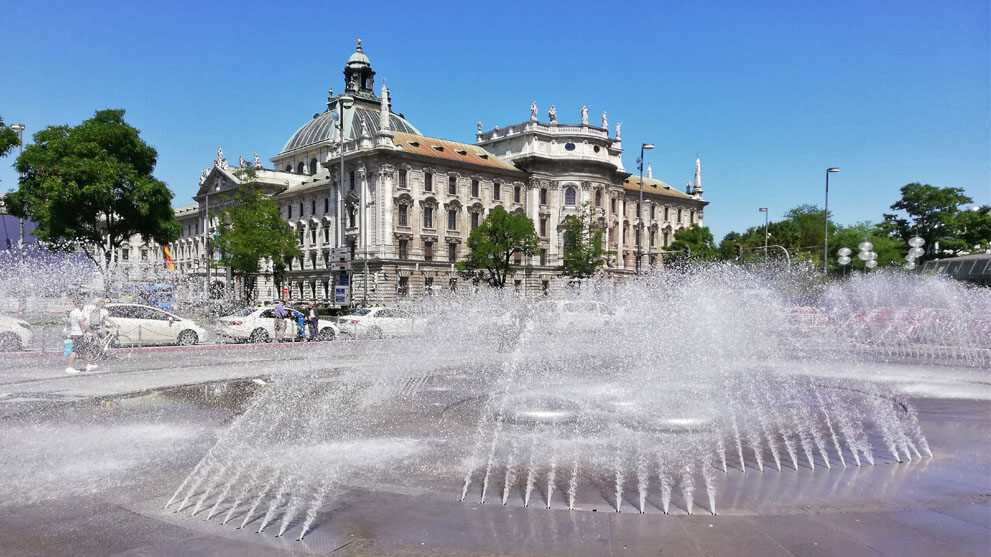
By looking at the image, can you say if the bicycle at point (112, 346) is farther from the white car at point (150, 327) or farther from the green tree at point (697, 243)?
the green tree at point (697, 243)

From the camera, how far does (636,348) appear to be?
22.9 metres

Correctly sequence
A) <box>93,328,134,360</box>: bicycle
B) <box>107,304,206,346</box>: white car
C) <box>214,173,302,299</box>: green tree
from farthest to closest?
<box>214,173,302,299</box>: green tree
<box>107,304,206,346</box>: white car
<box>93,328,134,360</box>: bicycle

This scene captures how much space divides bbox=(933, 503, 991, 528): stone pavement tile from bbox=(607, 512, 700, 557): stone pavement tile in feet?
7.20

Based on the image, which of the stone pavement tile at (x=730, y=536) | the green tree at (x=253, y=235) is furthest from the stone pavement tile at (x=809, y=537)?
the green tree at (x=253, y=235)

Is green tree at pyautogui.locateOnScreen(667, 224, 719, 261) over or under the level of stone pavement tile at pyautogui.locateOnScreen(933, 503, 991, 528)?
over

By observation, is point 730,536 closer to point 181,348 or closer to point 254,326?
point 181,348

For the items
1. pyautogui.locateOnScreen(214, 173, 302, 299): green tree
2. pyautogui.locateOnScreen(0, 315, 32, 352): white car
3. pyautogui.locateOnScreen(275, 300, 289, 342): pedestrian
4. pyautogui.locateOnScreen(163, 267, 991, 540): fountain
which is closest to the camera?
pyautogui.locateOnScreen(163, 267, 991, 540): fountain

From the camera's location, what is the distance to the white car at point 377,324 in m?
27.7

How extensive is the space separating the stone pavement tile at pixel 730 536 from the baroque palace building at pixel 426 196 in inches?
2002

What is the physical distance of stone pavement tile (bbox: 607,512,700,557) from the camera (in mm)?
4953

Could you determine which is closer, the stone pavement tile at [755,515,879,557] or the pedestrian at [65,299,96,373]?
the stone pavement tile at [755,515,879,557]

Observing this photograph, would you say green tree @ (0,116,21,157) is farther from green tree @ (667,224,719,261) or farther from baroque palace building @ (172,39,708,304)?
green tree @ (667,224,719,261)

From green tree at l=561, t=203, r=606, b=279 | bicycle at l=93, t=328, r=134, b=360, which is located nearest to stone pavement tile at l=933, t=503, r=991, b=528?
bicycle at l=93, t=328, r=134, b=360

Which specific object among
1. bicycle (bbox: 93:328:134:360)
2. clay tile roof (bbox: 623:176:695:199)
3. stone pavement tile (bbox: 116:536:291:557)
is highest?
clay tile roof (bbox: 623:176:695:199)
